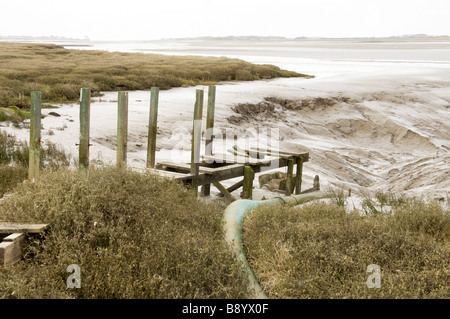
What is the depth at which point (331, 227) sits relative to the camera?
5.96 meters

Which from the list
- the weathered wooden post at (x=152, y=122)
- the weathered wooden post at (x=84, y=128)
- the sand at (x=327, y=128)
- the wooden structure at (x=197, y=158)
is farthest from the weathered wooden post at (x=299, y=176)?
the weathered wooden post at (x=84, y=128)

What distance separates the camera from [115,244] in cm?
509

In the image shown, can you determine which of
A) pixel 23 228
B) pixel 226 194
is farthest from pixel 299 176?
pixel 23 228

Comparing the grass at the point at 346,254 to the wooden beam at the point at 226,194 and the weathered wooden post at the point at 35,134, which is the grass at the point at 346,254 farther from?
the weathered wooden post at the point at 35,134

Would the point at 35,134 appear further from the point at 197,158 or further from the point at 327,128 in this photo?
the point at 327,128

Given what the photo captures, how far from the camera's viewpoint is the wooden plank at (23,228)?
16.8 feet

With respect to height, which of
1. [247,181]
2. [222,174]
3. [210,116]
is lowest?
[247,181]

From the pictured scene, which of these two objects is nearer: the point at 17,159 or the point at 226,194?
the point at 17,159

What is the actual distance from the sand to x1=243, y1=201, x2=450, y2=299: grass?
3.66m

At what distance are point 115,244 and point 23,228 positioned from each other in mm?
995

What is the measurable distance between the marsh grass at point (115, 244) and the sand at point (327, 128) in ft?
13.8

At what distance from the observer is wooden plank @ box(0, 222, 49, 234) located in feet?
16.8
